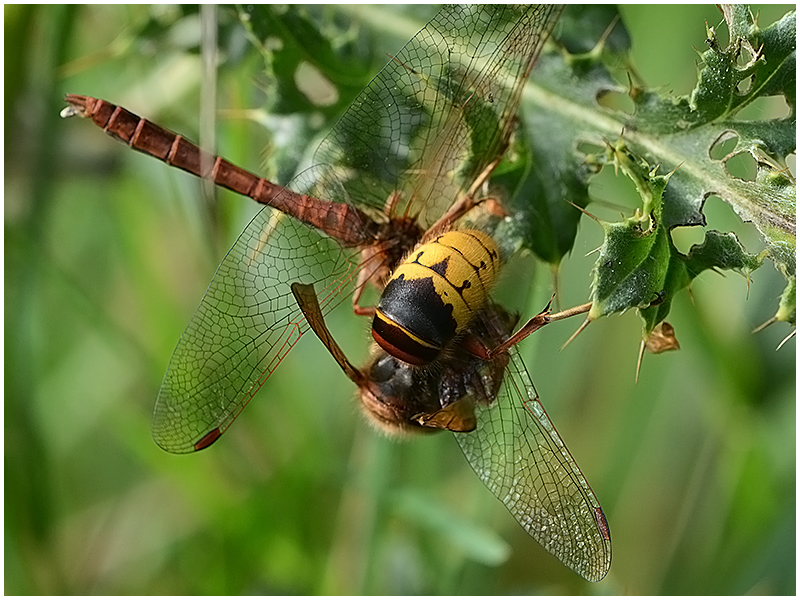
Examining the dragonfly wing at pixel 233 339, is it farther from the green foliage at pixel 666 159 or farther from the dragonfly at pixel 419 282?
the green foliage at pixel 666 159

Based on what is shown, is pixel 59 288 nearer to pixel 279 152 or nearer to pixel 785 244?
pixel 279 152

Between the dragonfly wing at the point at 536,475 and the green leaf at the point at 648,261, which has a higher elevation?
the green leaf at the point at 648,261

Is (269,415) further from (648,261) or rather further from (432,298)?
(648,261)

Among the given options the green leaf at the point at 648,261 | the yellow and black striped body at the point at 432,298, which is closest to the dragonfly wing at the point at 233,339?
the yellow and black striped body at the point at 432,298

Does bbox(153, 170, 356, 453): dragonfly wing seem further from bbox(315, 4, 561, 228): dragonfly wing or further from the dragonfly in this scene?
bbox(315, 4, 561, 228): dragonfly wing

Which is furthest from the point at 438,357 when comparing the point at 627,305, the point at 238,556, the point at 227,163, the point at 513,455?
the point at 238,556

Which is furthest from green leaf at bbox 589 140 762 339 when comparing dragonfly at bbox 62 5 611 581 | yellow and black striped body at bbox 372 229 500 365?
yellow and black striped body at bbox 372 229 500 365

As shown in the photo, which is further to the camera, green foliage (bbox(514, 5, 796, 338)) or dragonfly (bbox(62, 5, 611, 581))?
dragonfly (bbox(62, 5, 611, 581))
